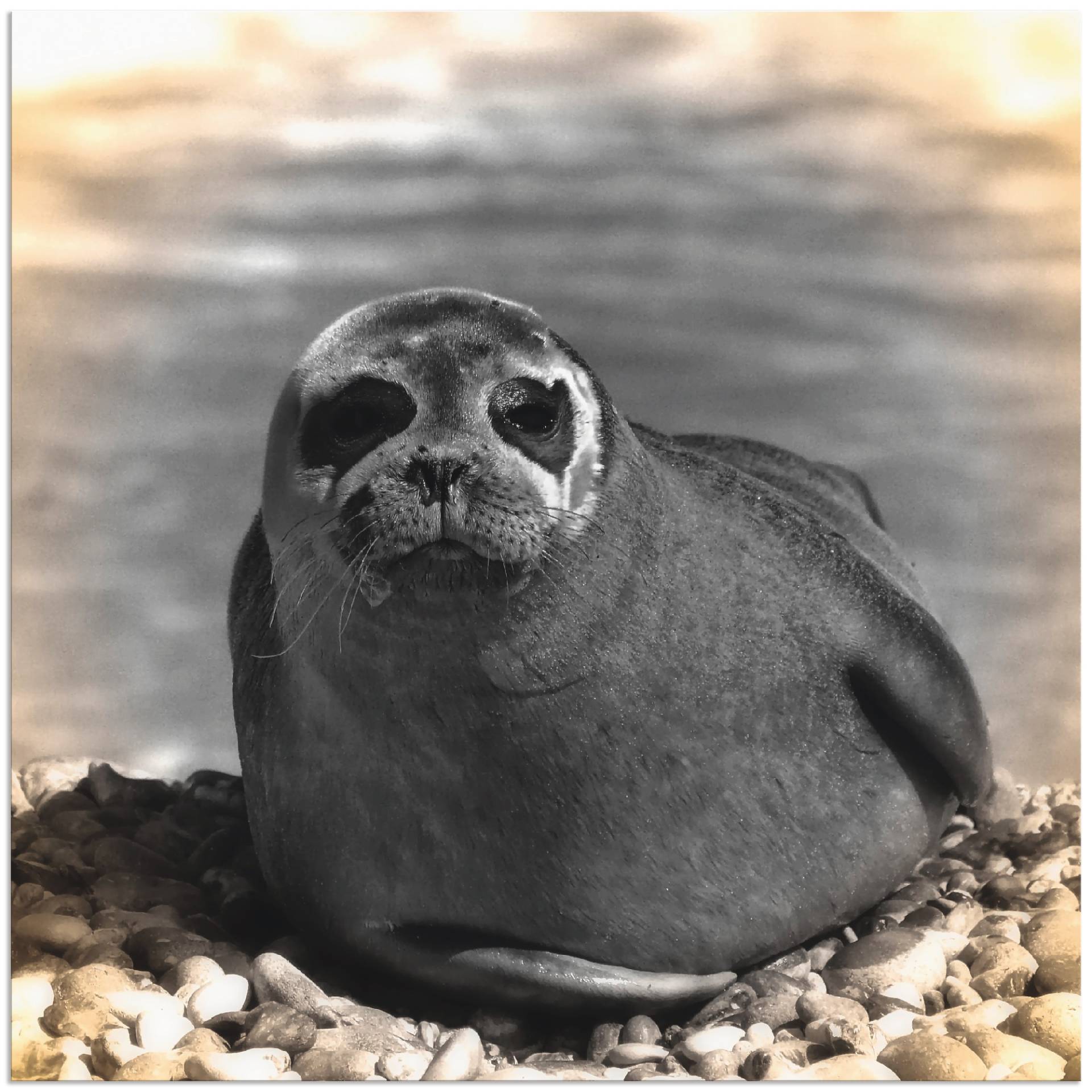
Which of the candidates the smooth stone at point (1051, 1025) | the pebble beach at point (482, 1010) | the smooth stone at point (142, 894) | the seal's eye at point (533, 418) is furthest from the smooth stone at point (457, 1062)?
the seal's eye at point (533, 418)

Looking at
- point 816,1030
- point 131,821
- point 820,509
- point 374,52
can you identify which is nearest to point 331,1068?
point 816,1030

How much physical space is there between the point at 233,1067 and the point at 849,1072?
37.1 inches

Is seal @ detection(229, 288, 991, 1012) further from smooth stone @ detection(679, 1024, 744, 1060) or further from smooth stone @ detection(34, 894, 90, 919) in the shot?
smooth stone @ detection(34, 894, 90, 919)

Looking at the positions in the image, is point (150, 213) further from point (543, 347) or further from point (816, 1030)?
point (816, 1030)

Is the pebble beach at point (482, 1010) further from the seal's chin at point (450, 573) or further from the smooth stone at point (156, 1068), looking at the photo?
the seal's chin at point (450, 573)

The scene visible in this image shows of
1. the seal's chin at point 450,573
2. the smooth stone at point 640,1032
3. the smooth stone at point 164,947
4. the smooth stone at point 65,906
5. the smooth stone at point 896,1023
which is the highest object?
the seal's chin at point 450,573

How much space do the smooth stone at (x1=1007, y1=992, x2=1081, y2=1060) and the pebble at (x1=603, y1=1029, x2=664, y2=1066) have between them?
1.73 feet

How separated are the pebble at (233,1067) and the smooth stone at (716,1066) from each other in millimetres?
644

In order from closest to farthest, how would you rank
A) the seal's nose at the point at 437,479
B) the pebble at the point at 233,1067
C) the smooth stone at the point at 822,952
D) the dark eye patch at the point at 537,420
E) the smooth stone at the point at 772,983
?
the seal's nose at the point at 437,479 → the dark eye patch at the point at 537,420 → the pebble at the point at 233,1067 → the smooth stone at the point at 772,983 → the smooth stone at the point at 822,952

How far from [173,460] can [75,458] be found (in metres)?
0.21

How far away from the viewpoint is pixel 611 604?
7.94 feet

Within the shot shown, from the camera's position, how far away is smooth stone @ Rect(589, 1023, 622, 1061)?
2.46m

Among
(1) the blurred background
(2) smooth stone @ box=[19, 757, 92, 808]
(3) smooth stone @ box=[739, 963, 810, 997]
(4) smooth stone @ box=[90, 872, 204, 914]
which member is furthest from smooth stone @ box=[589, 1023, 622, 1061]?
(2) smooth stone @ box=[19, 757, 92, 808]

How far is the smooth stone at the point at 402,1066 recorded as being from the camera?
7.86ft
